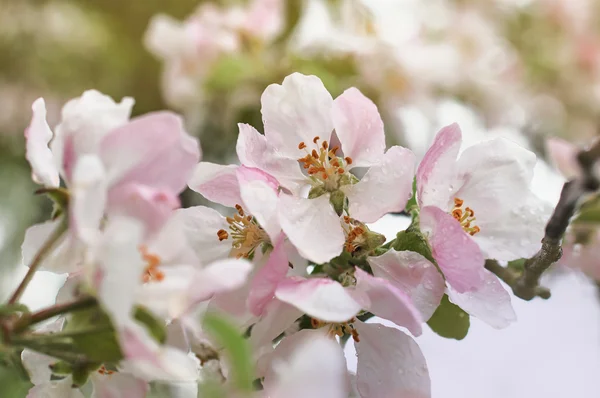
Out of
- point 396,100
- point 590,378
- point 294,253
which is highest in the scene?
point 294,253

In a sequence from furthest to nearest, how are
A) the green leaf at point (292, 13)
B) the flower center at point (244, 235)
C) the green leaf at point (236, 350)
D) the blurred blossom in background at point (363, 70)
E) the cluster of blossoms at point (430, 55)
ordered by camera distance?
the green leaf at point (292, 13) → the cluster of blossoms at point (430, 55) → the blurred blossom in background at point (363, 70) → the flower center at point (244, 235) → the green leaf at point (236, 350)

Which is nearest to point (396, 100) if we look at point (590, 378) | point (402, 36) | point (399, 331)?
point (402, 36)

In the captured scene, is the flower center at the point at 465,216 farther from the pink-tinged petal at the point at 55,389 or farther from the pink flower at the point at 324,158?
the pink-tinged petal at the point at 55,389

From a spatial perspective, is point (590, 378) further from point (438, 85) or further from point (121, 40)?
point (121, 40)

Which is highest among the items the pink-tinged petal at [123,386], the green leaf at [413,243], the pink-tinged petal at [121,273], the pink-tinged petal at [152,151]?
the pink-tinged petal at [152,151]

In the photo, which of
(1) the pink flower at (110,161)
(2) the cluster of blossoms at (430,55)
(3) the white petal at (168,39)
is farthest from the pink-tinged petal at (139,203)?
(3) the white petal at (168,39)
